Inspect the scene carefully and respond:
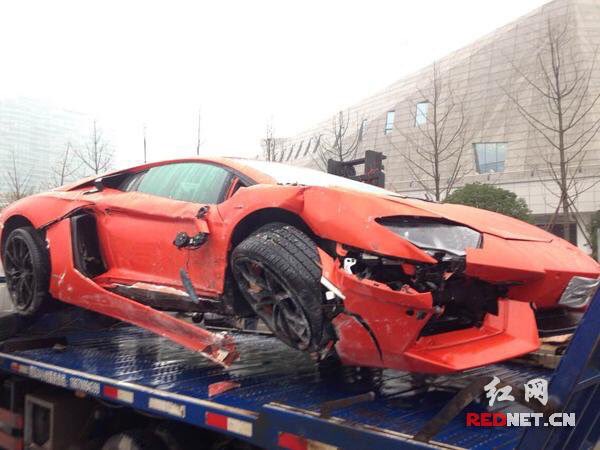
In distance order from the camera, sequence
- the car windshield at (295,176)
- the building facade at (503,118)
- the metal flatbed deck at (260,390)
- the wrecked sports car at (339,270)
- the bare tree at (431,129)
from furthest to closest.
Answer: the bare tree at (431,129)
the building facade at (503,118)
the car windshield at (295,176)
the wrecked sports car at (339,270)
the metal flatbed deck at (260,390)

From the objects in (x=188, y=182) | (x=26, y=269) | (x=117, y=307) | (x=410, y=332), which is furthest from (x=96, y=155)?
(x=410, y=332)

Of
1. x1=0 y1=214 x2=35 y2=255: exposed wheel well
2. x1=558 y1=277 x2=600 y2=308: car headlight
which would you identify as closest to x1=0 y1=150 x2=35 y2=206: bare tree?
x1=0 y1=214 x2=35 y2=255: exposed wheel well

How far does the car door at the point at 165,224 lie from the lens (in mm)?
3322

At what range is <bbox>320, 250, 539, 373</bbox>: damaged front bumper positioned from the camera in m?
2.40

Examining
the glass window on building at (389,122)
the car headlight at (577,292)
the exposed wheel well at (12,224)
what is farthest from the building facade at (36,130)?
the car headlight at (577,292)

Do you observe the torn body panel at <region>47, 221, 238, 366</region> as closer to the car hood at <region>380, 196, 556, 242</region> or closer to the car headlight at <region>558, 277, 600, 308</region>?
the car hood at <region>380, 196, 556, 242</region>

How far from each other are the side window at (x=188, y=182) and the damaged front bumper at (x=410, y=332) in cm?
118

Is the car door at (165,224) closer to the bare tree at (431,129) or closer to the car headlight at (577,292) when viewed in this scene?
the car headlight at (577,292)

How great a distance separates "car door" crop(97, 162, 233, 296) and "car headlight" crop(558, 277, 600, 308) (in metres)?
1.77

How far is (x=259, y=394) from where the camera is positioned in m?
3.05

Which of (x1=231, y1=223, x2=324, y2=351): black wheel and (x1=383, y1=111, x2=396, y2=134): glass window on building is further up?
(x1=383, y1=111, x2=396, y2=134): glass window on building

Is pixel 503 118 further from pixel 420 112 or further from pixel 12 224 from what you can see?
pixel 12 224

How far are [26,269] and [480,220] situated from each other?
352 cm

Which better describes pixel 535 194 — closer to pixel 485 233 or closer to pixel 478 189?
pixel 478 189
